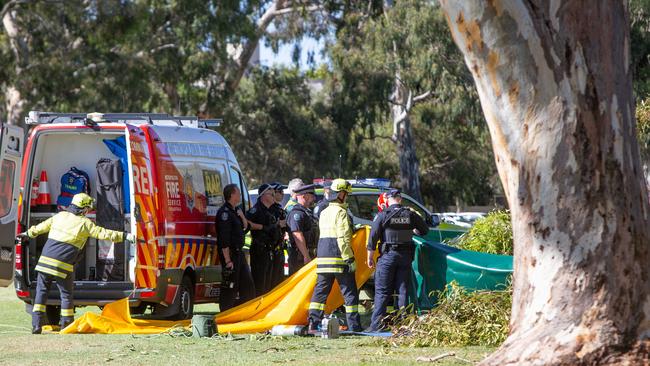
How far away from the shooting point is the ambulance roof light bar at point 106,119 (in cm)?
1266

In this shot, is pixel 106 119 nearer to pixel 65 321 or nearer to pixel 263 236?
pixel 65 321

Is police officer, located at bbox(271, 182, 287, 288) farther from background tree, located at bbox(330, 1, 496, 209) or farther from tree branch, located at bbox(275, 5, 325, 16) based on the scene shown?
tree branch, located at bbox(275, 5, 325, 16)

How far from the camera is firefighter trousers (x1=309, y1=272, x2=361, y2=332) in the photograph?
1180 cm

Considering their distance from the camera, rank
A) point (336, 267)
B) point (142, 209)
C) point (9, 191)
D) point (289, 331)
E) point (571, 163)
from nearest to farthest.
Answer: point (571, 163) → point (289, 331) → point (336, 267) → point (142, 209) → point (9, 191)

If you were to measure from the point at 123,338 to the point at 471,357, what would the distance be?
150 inches

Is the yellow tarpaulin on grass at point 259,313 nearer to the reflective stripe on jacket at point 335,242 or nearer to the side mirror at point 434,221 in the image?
the reflective stripe on jacket at point 335,242

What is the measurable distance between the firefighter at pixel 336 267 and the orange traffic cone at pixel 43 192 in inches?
135

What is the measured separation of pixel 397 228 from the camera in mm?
11922

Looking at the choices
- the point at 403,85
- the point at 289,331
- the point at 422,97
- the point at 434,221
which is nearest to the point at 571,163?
the point at 289,331

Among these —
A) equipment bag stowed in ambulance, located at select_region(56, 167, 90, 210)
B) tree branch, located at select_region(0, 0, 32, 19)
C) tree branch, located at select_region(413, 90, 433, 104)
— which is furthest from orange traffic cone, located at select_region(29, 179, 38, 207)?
tree branch, located at select_region(413, 90, 433, 104)

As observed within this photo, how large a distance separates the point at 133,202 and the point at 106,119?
1.46 metres

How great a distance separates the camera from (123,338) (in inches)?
451

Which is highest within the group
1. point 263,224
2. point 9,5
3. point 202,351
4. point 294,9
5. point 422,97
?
point 294,9

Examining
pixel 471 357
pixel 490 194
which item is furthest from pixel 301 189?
pixel 490 194
